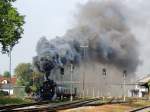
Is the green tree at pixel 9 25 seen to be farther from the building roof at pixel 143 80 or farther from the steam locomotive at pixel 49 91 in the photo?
the building roof at pixel 143 80

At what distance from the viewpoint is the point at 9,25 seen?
195 feet

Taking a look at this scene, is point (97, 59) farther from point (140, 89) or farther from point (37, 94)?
point (140, 89)

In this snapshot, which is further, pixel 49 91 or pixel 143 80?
pixel 143 80

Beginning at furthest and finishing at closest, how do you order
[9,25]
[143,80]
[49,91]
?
[143,80]
[49,91]
[9,25]

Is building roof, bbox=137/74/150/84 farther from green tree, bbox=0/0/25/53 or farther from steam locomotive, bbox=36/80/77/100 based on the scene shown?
green tree, bbox=0/0/25/53

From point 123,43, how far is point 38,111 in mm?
55821

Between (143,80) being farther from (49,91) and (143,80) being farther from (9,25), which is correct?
(9,25)

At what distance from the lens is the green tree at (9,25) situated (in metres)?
58.8

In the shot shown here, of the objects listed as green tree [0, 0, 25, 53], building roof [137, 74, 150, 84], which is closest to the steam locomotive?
green tree [0, 0, 25, 53]

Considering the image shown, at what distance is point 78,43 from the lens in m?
86.6

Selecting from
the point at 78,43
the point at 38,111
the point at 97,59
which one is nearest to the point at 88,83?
the point at 97,59

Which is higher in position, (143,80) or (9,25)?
(9,25)

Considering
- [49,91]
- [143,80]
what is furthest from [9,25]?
[143,80]

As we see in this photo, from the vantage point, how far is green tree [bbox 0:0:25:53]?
58812 mm
